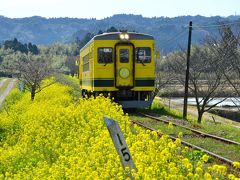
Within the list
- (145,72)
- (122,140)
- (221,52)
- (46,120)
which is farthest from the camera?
(221,52)

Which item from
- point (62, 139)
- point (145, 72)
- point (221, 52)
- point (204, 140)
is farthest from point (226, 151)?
point (221, 52)

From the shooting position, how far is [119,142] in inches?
218

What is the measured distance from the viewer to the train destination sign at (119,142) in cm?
550

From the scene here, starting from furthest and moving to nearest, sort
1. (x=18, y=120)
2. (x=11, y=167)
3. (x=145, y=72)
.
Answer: (x=145, y=72) < (x=18, y=120) < (x=11, y=167)

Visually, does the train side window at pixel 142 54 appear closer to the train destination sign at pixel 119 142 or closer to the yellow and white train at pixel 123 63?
the yellow and white train at pixel 123 63

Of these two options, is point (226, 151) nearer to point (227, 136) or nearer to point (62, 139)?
point (227, 136)

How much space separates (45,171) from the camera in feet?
24.0

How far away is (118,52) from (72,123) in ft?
24.0

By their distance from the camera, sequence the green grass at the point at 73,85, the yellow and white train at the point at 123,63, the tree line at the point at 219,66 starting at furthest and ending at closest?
the green grass at the point at 73,85
the tree line at the point at 219,66
the yellow and white train at the point at 123,63

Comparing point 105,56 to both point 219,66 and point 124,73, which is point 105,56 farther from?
point 219,66

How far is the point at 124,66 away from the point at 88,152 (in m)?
11.7

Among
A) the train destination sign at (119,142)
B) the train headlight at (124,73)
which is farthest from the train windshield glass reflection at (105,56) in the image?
the train destination sign at (119,142)

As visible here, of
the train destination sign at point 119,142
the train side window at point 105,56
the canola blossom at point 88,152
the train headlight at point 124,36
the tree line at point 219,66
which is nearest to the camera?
the train destination sign at point 119,142

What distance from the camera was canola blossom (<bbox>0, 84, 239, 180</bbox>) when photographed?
5.61 meters
